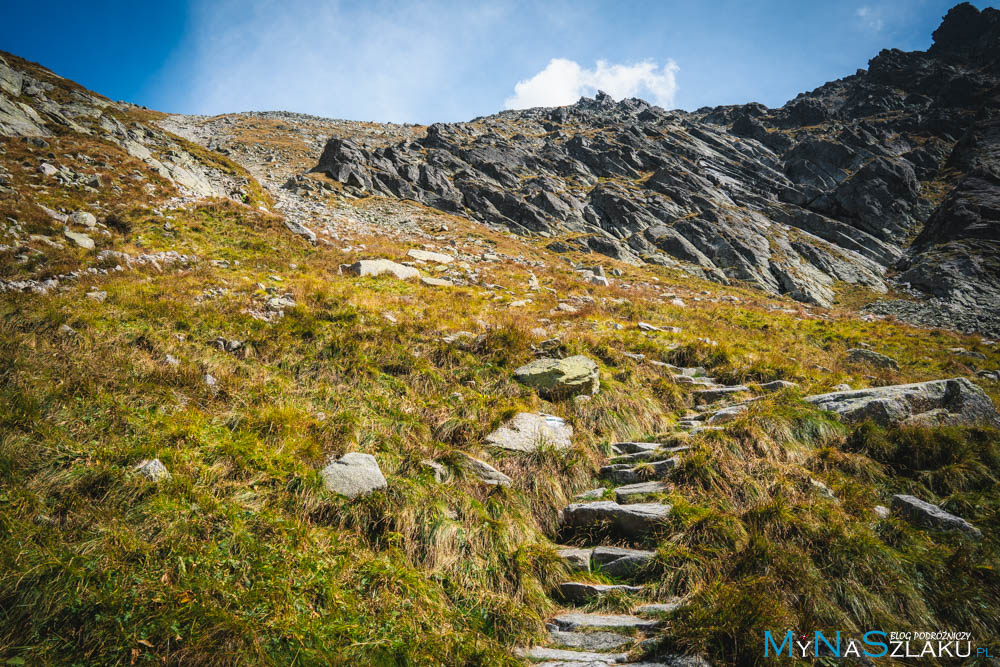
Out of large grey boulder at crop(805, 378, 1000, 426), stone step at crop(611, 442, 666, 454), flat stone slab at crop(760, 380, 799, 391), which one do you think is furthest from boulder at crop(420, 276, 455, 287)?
large grey boulder at crop(805, 378, 1000, 426)

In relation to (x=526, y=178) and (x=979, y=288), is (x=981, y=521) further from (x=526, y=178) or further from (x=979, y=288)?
(x=526, y=178)

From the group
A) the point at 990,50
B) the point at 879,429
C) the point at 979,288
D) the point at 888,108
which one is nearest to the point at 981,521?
the point at 879,429

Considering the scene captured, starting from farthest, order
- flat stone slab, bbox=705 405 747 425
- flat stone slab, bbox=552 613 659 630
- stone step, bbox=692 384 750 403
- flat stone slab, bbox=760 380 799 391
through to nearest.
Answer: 1. stone step, bbox=692 384 750 403
2. flat stone slab, bbox=760 380 799 391
3. flat stone slab, bbox=705 405 747 425
4. flat stone slab, bbox=552 613 659 630

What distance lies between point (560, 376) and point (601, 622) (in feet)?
14.7

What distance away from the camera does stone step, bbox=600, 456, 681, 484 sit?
564 cm

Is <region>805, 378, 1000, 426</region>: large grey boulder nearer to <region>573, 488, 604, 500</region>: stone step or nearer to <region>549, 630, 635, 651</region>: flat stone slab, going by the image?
<region>573, 488, 604, 500</region>: stone step

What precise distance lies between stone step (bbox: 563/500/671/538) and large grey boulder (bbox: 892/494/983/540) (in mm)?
3052

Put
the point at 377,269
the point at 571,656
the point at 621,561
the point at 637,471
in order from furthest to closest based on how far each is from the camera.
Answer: the point at 377,269 → the point at 637,471 → the point at 621,561 → the point at 571,656

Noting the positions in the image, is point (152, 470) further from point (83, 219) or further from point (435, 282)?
point (83, 219)

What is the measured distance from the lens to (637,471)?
5.77 m

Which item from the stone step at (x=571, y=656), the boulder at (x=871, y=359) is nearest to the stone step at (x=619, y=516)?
the stone step at (x=571, y=656)

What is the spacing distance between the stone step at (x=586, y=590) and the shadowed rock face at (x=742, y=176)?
43533 millimetres

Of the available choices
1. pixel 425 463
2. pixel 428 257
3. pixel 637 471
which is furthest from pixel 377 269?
pixel 637 471

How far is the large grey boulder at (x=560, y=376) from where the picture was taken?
7465 mm
